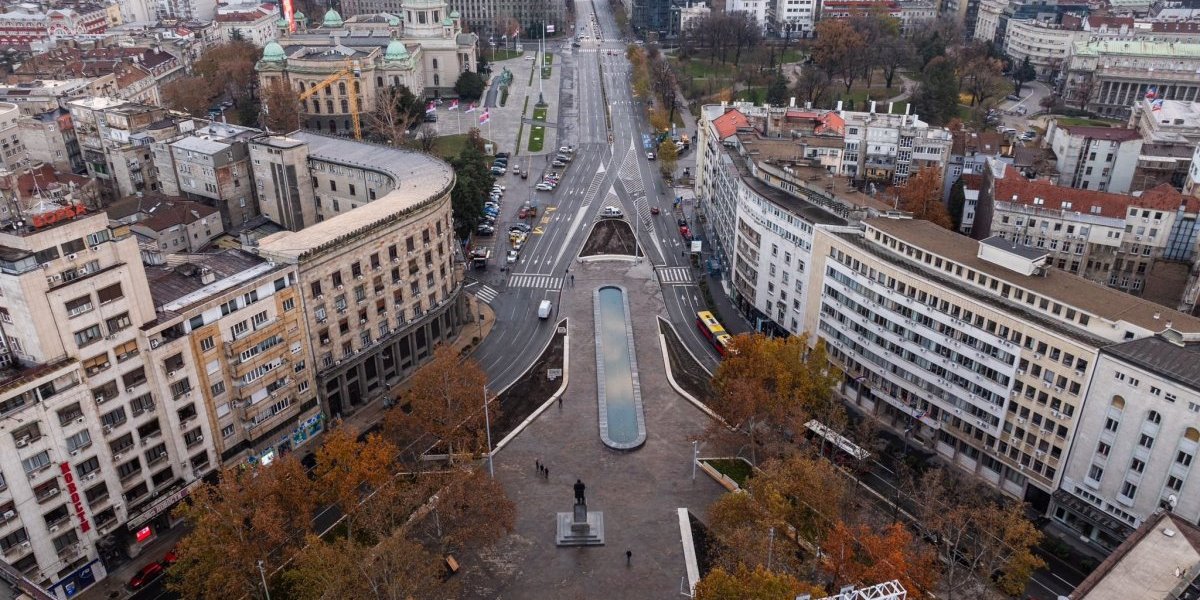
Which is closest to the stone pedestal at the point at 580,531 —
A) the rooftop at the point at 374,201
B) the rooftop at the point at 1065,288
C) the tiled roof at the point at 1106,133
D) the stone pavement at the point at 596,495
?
the stone pavement at the point at 596,495

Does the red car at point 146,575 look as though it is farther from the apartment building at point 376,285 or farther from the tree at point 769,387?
the tree at point 769,387

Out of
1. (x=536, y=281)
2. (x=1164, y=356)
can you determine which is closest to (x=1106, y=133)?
(x=1164, y=356)

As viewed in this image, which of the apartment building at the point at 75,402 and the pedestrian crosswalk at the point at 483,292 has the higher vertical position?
the apartment building at the point at 75,402

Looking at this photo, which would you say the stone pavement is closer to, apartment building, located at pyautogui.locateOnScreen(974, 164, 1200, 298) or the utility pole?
the utility pole

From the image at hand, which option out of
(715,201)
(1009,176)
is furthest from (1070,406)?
(715,201)

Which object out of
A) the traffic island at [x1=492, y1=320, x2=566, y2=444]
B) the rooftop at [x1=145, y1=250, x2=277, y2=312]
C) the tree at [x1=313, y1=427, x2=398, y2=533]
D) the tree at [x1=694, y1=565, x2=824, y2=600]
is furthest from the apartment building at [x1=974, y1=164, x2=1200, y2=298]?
the rooftop at [x1=145, y1=250, x2=277, y2=312]

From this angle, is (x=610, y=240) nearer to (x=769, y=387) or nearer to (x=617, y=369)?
(x=617, y=369)

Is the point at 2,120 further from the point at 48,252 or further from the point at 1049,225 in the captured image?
the point at 1049,225
